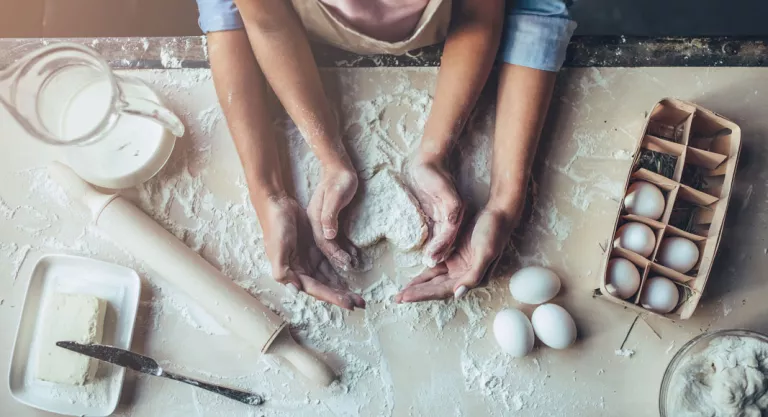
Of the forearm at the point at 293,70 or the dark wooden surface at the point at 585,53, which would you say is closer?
the forearm at the point at 293,70

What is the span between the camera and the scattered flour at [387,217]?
2.28 ft

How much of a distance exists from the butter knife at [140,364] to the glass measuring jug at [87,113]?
20 centimetres

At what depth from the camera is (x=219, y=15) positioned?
66 cm

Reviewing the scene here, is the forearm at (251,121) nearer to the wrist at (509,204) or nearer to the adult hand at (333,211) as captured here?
the adult hand at (333,211)

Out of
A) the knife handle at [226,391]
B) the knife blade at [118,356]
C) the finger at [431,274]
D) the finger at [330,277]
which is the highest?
the finger at [431,274]

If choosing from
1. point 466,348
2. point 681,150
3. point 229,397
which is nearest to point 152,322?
point 229,397

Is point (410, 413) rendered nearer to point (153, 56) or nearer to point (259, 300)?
point (259, 300)

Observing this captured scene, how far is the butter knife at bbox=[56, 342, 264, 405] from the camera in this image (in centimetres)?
69

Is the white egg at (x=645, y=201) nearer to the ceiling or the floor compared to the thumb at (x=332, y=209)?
nearer to the ceiling

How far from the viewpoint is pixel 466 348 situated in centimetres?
72

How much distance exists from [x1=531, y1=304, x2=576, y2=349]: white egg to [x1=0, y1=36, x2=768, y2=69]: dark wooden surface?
1.04 ft

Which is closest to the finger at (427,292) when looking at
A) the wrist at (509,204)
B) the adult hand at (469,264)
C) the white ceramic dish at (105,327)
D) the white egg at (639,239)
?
the adult hand at (469,264)

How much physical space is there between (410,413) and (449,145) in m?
0.33

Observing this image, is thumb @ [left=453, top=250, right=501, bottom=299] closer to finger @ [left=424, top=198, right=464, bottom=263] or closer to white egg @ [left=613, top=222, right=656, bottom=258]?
finger @ [left=424, top=198, right=464, bottom=263]
